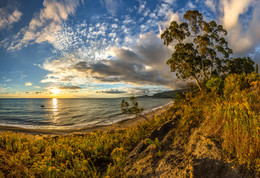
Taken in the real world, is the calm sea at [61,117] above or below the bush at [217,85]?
below

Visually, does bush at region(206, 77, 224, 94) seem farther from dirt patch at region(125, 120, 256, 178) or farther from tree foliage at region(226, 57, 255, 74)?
tree foliage at region(226, 57, 255, 74)

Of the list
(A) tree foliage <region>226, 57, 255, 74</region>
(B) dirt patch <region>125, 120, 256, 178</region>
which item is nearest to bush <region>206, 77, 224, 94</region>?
(B) dirt patch <region>125, 120, 256, 178</region>

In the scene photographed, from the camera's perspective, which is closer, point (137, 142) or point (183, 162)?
point (183, 162)

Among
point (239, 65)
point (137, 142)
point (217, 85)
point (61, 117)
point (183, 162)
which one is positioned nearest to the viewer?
point (183, 162)

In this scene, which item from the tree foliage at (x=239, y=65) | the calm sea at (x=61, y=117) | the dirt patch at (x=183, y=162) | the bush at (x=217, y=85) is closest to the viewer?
the dirt patch at (x=183, y=162)

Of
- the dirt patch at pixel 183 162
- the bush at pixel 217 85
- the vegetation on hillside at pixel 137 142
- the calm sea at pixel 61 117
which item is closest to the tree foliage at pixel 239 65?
the bush at pixel 217 85

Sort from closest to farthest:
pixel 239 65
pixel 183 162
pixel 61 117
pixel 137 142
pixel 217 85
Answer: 1. pixel 183 162
2. pixel 137 142
3. pixel 217 85
4. pixel 239 65
5. pixel 61 117

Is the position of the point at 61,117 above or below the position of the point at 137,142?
below

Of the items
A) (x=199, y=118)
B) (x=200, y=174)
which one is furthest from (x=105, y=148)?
(x=199, y=118)

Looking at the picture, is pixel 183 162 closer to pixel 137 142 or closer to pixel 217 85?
pixel 137 142

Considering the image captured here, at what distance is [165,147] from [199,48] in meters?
17.7

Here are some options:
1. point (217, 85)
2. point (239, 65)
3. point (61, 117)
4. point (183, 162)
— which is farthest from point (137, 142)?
point (61, 117)

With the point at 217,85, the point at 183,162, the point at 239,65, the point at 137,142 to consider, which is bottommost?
the point at 137,142

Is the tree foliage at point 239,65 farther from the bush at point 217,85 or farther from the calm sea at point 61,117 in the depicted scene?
the calm sea at point 61,117
